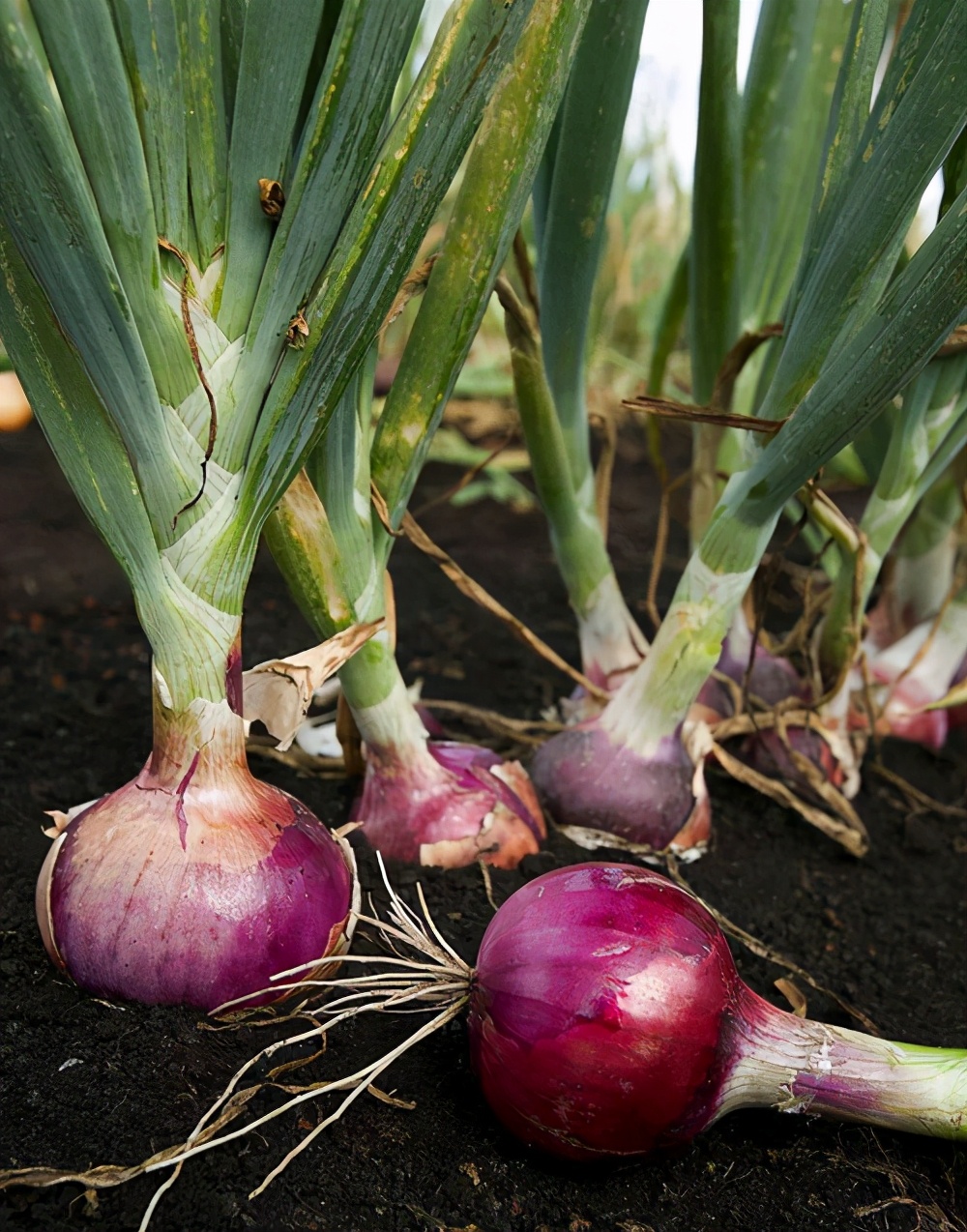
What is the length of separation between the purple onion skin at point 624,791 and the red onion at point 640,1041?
0.31 meters

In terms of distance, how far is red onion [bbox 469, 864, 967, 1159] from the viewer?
0.65 m

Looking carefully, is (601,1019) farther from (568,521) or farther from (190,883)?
(568,521)

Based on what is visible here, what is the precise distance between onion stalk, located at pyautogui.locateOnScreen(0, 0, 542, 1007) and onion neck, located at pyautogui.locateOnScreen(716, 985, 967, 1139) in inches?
12.6

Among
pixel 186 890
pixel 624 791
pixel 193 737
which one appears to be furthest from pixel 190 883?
pixel 624 791

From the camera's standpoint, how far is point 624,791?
1.06m

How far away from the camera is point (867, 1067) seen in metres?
0.73

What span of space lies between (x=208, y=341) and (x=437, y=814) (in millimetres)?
474

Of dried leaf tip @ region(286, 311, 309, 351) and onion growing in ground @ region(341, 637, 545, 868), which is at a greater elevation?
dried leaf tip @ region(286, 311, 309, 351)

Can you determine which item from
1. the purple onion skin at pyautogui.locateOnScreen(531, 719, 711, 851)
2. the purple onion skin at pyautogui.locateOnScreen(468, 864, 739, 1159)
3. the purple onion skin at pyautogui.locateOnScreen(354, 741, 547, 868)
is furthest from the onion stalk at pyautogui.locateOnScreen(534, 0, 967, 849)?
the purple onion skin at pyautogui.locateOnScreen(468, 864, 739, 1159)

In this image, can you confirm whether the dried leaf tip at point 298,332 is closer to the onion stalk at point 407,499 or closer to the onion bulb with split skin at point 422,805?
the onion stalk at point 407,499

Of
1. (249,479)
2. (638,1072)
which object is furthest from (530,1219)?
(249,479)

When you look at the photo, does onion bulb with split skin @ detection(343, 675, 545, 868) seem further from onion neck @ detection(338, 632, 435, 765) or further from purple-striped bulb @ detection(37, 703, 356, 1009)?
purple-striped bulb @ detection(37, 703, 356, 1009)

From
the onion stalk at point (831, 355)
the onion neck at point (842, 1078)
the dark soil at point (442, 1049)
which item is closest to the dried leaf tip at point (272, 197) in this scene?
the onion stalk at point (831, 355)

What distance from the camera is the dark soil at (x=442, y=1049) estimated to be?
647mm
